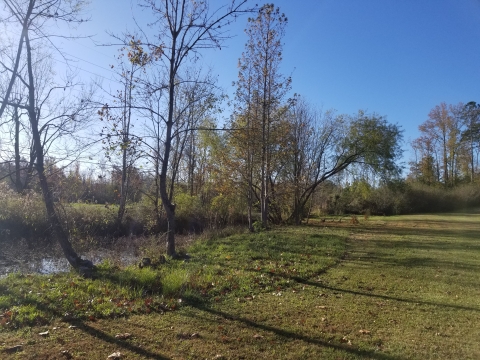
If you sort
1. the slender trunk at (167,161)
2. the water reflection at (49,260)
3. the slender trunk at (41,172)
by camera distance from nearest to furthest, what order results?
the slender trunk at (41,172)
the slender trunk at (167,161)
the water reflection at (49,260)

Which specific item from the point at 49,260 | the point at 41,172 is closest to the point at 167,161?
the point at 41,172

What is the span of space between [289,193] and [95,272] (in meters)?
18.2

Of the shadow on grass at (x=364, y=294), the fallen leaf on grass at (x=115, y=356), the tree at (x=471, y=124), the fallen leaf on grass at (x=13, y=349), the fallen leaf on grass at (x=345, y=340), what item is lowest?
the shadow on grass at (x=364, y=294)

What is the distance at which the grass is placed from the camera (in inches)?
185

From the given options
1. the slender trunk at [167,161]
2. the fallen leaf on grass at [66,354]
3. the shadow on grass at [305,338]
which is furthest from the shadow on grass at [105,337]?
the slender trunk at [167,161]

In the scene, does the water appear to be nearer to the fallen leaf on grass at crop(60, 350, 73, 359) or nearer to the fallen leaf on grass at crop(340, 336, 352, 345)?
the fallen leaf on grass at crop(60, 350, 73, 359)

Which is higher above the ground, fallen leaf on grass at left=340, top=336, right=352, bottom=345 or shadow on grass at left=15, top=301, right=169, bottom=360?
shadow on grass at left=15, top=301, right=169, bottom=360

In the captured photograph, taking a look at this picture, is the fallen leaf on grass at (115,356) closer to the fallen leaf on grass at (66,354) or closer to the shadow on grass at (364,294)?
the fallen leaf on grass at (66,354)

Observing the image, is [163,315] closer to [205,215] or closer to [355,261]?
[355,261]

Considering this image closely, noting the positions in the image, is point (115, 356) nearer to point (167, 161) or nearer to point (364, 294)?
point (364, 294)

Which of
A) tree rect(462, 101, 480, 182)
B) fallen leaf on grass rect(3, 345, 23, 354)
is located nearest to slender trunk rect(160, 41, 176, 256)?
fallen leaf on grass rect(3, 345, 23, 354)

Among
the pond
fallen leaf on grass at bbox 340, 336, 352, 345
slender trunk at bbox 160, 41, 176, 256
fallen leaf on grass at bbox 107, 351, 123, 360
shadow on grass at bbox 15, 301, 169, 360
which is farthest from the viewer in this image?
the pond

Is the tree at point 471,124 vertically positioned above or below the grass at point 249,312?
above

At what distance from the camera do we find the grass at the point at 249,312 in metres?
4.69
